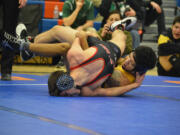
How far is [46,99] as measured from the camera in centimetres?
359

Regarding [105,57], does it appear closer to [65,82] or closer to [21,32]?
[65,82]

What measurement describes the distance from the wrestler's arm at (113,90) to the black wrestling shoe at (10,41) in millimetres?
831

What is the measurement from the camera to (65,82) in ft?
11.9

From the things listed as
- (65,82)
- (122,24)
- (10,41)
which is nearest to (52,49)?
(65,82)

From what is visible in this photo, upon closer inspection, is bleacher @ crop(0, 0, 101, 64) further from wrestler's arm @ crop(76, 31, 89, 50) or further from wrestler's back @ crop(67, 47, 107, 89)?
wrestler's back @ crop(67, 47, 107, 89)

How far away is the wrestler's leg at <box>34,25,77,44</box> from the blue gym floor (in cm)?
52

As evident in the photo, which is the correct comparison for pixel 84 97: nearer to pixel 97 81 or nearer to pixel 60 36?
pixel 97 81

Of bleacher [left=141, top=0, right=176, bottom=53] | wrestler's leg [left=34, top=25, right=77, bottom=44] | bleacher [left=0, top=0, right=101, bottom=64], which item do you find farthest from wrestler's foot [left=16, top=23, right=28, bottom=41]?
bleacher [left=141, top=0, right=176, bottom=53]

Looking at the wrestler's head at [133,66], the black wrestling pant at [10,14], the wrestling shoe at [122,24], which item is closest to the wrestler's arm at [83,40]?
the wrestler's head at [133,66]

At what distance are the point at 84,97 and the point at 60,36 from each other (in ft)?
2.60

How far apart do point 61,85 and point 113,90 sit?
566 millimetres

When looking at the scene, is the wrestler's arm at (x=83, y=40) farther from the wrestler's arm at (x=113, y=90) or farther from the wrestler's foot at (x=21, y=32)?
the wrestler's foot at (x=21, y=32)

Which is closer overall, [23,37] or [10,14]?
[23,37]

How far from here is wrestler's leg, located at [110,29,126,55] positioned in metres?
4.36
